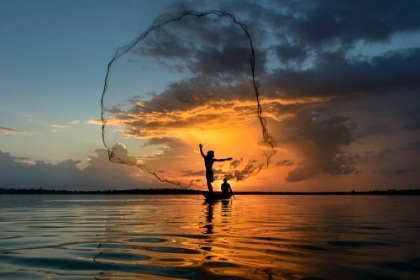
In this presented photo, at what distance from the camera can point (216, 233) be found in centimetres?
1038

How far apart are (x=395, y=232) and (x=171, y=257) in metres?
7.55

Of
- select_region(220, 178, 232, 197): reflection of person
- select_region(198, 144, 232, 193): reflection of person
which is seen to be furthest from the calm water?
select_region(220, 178, 232, 197): reflection of person

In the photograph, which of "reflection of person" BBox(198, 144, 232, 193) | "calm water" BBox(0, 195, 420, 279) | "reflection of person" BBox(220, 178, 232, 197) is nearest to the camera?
"calm water" BBox(0, 195, 420, 279)

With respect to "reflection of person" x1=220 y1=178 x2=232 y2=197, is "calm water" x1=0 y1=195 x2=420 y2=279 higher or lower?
lower

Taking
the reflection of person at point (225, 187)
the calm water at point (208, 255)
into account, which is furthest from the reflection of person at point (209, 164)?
the calm water at point (208, 255)

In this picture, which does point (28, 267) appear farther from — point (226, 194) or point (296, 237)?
point (226, 194)

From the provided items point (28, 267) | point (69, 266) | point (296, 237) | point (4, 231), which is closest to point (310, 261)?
point (296, 237)

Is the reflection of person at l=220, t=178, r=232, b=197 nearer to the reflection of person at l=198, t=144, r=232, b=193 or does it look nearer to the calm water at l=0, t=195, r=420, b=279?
the reflection of person at l=198, t=144, r=232, b=193

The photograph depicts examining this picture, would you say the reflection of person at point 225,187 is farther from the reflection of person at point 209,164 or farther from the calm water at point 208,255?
the calm water at point 208,255

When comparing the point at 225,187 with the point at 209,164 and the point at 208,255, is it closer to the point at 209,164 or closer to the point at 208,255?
the point at 209,164

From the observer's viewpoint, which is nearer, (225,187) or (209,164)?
(209,164)

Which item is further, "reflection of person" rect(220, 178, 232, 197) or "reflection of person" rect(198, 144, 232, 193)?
"reflection of person" rect(220, 178, 232, 197)

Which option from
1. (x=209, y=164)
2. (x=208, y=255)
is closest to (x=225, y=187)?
(x=209, y=164)

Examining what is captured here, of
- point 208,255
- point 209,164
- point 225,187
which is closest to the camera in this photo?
point 208,255
